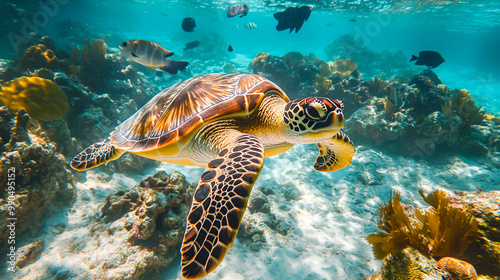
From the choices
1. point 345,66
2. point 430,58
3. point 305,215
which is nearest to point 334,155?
point 305,215

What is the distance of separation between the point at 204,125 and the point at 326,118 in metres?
1.51

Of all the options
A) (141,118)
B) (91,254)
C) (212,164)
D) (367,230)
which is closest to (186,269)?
(212,164)

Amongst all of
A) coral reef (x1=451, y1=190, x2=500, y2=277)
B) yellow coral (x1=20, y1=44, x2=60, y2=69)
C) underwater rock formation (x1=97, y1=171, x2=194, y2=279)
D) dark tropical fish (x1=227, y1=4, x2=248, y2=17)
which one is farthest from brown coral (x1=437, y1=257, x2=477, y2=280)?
yellow coral (x1=20, y1=44, x2=60, y2=69)

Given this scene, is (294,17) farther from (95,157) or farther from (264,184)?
(95,157)

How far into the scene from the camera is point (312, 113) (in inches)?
82.7

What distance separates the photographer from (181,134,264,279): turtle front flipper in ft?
4.44

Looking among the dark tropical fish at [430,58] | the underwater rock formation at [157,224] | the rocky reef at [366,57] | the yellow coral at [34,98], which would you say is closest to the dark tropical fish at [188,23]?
the yellow coral at [34,98]

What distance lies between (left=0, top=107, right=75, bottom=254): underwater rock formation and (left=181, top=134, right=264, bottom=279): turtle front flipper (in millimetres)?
3060

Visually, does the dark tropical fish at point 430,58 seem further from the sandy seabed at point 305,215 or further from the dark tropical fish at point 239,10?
the dark tropical fish at point 239,10

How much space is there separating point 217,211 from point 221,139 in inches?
43.1

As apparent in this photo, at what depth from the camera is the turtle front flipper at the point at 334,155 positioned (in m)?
→ 3.12

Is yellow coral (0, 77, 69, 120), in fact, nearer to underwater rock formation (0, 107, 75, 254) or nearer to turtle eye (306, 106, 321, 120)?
underwater rock formation (0, 107, 75, 254)

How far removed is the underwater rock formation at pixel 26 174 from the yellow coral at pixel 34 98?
1.25m

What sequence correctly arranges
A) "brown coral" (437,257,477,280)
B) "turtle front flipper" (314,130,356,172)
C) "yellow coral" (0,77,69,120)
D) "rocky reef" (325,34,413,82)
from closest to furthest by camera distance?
"brown coral" (437,257,477,280) → "turtle front flipper" (314,130,356,172) → "yellow coral" (0,77,69,120) → "rocky reef" (325,34,413,82)
